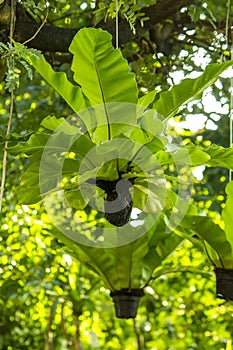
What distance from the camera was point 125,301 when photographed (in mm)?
1282

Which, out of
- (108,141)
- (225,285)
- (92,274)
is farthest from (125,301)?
(92,274)

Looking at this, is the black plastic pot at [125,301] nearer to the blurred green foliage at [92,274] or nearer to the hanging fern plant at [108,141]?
the blurred green foliage at [92,274]

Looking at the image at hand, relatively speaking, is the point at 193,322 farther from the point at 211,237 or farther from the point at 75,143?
the point at 75,143

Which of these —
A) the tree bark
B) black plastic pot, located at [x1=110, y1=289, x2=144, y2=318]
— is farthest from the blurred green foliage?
black plastic pot, located at [x1=110, y1=289, x2=144, y2=318]

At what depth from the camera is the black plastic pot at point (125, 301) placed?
1.28 m

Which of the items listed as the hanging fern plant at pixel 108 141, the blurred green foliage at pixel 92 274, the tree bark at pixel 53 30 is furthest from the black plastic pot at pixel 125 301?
the tree bark at pixel 53 30

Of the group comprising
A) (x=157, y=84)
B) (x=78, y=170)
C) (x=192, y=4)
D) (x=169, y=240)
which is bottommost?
(x=169, y=240)

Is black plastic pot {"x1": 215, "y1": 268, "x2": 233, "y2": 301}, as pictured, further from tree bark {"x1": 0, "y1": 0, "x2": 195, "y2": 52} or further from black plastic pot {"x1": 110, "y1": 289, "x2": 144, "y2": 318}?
tree bark {"x1": 0, "y1": 0, "x2": 195, "y2": 52}

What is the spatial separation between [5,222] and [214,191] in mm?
691

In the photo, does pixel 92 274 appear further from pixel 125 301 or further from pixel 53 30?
pixel 53 30

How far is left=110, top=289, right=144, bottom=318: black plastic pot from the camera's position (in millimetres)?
1282

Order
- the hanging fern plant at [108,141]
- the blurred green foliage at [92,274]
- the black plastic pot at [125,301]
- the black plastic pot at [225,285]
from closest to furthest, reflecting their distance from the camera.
A: 1. the hanging fern plant at [108,141]
2. the black plastic pot at [225,285]
3. the black plastic pot at [125,301]
4. the blurred green foliage at [92,274]

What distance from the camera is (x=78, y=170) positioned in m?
0.88

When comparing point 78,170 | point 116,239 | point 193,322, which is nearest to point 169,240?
point 116,239
